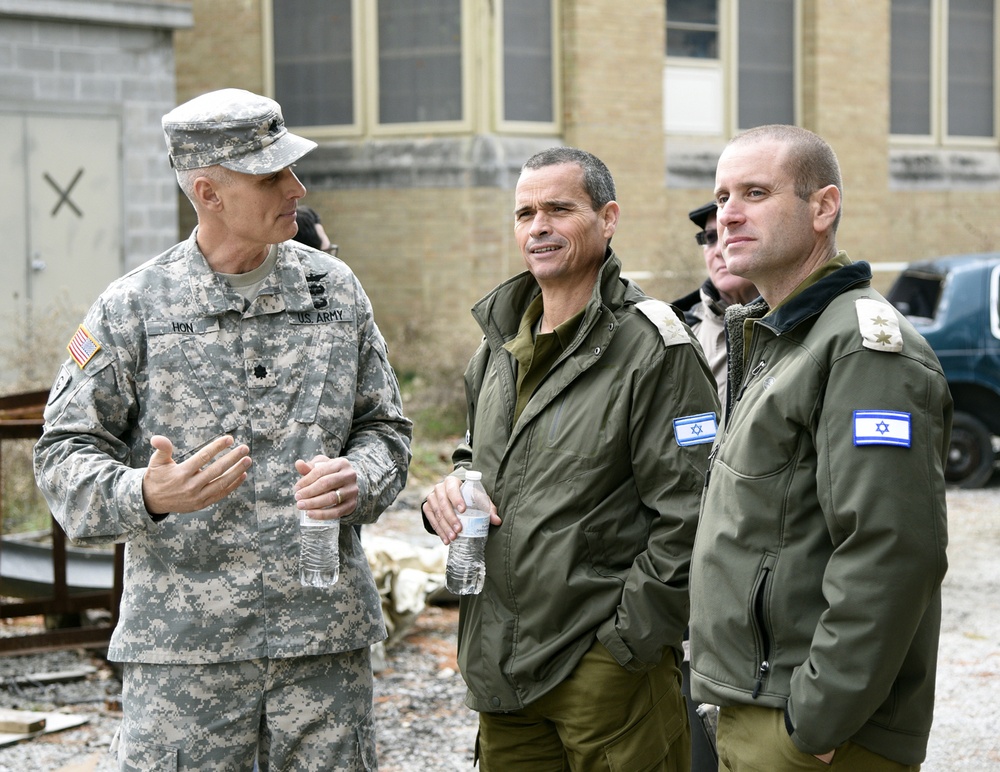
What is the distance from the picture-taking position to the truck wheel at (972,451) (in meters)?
11.2

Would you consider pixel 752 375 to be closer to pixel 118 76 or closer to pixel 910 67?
pixel 118 76

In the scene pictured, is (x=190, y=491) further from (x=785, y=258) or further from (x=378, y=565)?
(x=378, y=565)

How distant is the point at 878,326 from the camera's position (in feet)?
8.14

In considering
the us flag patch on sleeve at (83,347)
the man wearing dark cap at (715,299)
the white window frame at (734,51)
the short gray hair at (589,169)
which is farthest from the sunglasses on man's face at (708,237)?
the white window frame at (734,51)

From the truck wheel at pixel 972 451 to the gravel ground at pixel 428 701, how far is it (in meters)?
3.52

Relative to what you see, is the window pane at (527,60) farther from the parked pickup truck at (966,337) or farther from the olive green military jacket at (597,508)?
the olive green military jacket at (597,508)

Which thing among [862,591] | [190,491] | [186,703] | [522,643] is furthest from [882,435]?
[186,703]

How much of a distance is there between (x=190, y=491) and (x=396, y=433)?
2.26 feet

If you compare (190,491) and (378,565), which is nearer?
(190,491)

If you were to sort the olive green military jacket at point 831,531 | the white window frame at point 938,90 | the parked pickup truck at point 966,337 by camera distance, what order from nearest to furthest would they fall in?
the olive green military jacket at point 831,531 < the parked pickup truck at point 966,337 < the white window frame at point 938,90

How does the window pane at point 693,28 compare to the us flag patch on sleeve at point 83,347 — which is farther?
the window pane at point 693,28

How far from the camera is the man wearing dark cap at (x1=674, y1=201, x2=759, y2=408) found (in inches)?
173

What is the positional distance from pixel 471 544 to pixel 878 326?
1.27m

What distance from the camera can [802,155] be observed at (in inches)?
106
